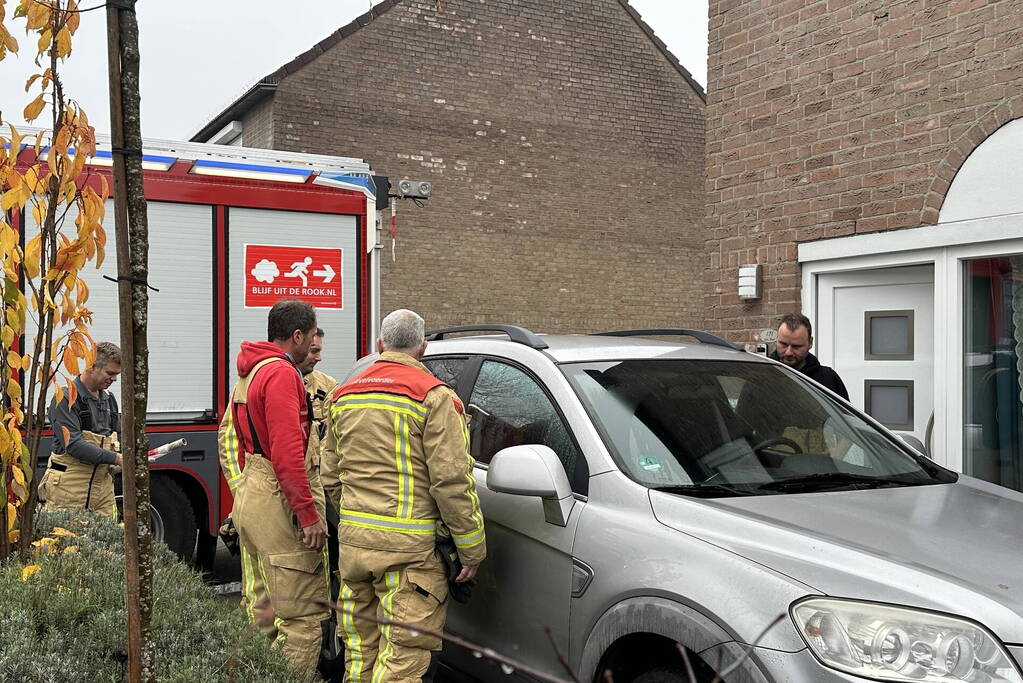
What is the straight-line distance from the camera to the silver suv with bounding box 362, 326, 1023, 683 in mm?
2543

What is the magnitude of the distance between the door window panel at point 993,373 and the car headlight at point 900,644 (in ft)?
13.5

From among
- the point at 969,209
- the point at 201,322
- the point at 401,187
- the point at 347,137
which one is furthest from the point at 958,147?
the point at 347,137

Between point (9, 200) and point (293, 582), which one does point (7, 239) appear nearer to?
point (9, 200)

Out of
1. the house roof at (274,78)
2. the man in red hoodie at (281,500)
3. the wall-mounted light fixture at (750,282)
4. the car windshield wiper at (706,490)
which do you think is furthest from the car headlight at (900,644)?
the house roof at (274,78)

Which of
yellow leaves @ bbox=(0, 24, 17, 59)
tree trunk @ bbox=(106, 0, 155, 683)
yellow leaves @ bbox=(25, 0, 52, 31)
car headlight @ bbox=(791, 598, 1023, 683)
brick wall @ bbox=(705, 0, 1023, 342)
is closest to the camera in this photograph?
car headlight @ bbox=(791, 598, 1023, 683)

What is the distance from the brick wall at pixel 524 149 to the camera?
1678 centimetres

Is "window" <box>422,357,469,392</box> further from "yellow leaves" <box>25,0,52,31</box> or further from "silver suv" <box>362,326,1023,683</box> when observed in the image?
"yellow leaves" <box>25,0,52,31</box>

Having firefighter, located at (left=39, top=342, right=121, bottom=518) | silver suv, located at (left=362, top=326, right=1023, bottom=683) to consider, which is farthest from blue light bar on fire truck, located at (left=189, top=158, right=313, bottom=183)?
silver suv, located at (left=362, top=326, right=1023, bottom=683)

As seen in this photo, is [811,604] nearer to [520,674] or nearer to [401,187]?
[520,674]

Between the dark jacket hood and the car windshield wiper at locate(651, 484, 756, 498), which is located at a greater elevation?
the dark jacket hood

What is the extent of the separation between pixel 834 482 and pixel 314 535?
217 cm

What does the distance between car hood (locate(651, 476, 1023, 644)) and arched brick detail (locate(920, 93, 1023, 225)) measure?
10.3ft

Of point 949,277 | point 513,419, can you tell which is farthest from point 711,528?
point 949,277

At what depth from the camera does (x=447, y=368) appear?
4750 mm
